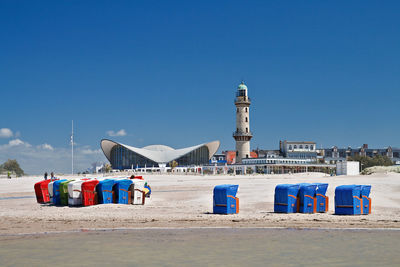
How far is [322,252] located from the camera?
1085cm

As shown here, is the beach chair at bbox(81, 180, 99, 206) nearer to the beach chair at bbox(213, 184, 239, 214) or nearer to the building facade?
the beach chair at bbox(213, 184, 239, 214)

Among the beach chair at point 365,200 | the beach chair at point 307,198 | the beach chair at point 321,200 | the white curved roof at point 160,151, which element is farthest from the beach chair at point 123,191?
the white curved roof at point 160,151

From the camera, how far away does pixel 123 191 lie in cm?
2200

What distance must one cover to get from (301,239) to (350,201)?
500 cm

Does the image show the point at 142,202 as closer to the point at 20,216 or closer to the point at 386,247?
the point at 20,216

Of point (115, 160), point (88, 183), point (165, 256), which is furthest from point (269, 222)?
point (115, 160)

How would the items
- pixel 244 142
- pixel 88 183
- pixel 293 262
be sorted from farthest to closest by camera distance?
pixel 244 142
pixel 88 183
pixel 293 262

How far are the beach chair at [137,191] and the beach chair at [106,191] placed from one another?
89cm

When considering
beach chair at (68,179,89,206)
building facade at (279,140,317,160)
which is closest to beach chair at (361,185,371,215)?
beach chair at (68,179,89,206)

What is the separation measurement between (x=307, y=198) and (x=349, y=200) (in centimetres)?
145

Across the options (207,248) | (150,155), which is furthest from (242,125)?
(207,248)

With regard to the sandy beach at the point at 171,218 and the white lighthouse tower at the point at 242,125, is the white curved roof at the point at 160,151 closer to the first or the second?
the white lighthouse tower at the point at 242,125

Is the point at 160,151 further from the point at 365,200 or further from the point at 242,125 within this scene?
the point at 365,200

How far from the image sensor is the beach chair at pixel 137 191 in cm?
2211
